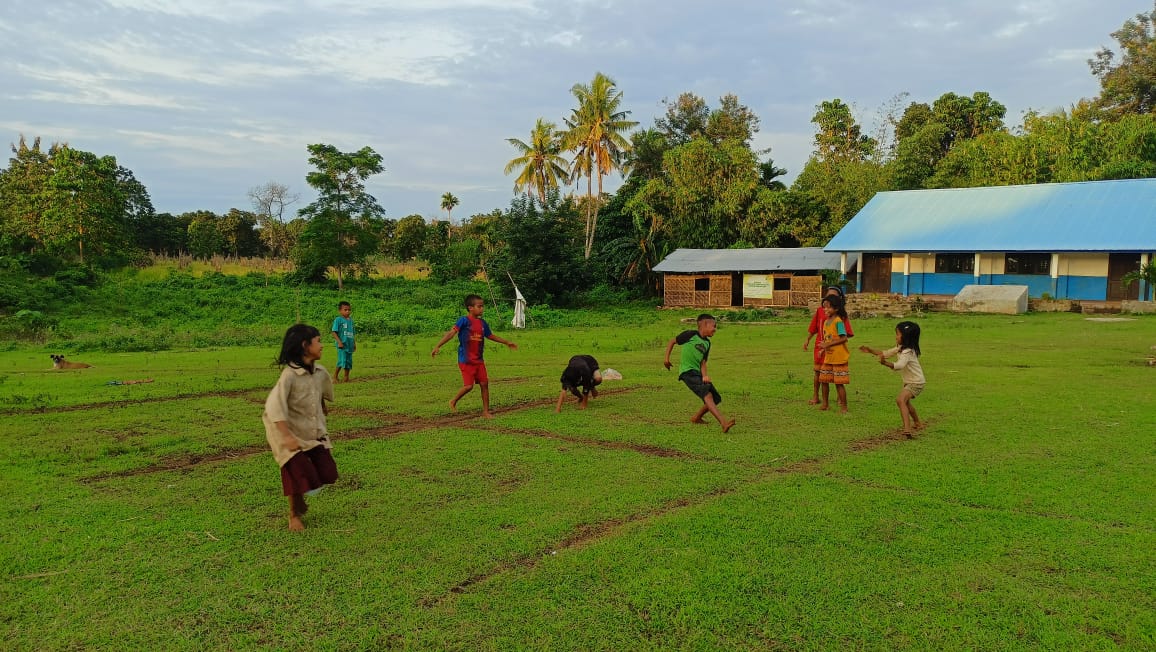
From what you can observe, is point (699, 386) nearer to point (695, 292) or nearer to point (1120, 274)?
point (1120, 274)

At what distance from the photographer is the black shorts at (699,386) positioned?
895 centimetres

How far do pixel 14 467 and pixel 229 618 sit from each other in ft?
16.6

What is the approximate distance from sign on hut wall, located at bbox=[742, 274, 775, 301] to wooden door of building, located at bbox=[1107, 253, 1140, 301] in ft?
45.5

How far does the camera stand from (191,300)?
3294 centimetres

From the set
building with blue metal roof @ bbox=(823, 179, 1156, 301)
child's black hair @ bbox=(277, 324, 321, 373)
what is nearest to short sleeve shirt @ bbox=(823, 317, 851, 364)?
child's black hair @ bbox=(277, 324, 321, 373)

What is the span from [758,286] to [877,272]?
570 centimetres

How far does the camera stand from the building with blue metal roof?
99.5ft

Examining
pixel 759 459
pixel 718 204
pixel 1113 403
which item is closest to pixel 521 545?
pixel 759 459

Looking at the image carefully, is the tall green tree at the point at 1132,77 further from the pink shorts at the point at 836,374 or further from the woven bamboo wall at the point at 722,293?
the pink shorts at the point at 836,374

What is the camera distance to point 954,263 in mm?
34625

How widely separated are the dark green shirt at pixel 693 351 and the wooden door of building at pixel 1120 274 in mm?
28855

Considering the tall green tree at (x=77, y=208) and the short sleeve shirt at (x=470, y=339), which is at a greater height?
the tall green tree at (x=77, y=208)

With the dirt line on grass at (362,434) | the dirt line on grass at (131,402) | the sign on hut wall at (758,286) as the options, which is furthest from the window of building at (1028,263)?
the dirt line on grass at (131,402)

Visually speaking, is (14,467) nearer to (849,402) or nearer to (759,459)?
(759,459)
